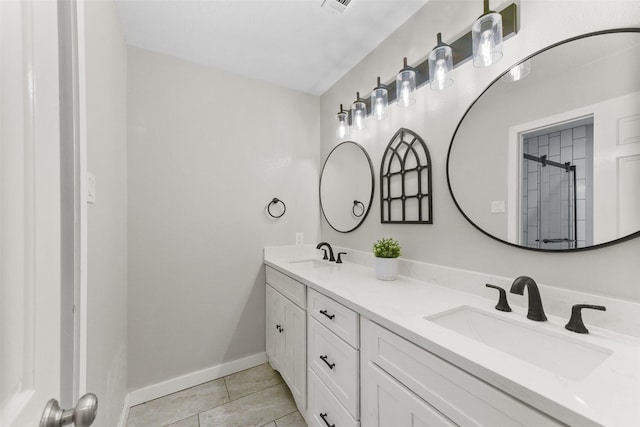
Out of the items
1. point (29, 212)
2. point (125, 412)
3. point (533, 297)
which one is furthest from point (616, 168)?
point (125, 412)

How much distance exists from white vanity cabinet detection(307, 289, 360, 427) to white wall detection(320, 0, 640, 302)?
2.05ft

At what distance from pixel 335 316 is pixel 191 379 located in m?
1.40

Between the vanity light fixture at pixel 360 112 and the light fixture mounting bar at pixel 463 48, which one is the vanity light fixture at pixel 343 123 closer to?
the vanity light fixture at pixel 360 112

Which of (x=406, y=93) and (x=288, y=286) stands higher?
(x=406, y=93)

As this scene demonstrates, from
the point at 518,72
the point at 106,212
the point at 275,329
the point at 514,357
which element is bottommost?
the point at 275,329

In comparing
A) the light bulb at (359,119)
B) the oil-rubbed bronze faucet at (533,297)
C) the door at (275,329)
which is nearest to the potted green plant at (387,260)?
the oil-rubbed bronze faucet at (533,297)

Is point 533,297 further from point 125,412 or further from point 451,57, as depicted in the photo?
point 125,412

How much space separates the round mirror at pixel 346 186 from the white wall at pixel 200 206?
0.25 m

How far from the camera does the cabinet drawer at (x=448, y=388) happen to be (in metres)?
0.61

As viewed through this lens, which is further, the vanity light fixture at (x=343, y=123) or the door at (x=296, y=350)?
the vanity light fixture at (x=343, y=123)

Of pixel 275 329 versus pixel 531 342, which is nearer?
pixel 531 342

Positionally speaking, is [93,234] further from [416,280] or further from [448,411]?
[416,280]

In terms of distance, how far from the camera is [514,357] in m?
0.70

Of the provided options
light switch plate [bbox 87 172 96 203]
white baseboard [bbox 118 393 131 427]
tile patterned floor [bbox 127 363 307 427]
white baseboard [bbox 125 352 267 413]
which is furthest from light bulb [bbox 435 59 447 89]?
white baseboard [bbox 118 393 131 427]
